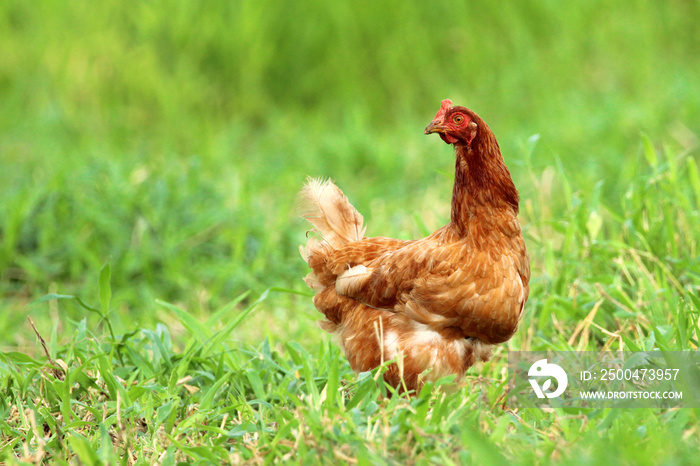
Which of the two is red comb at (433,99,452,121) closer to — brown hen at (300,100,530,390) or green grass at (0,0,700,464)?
brown hen at (300,100,530,390)

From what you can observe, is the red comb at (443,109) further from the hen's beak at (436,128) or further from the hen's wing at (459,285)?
the hen's wing at (459,285)

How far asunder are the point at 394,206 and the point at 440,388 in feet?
9.21

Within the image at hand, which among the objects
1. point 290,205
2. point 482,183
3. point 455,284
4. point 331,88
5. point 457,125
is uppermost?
point 331,88

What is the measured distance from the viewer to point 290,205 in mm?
5422

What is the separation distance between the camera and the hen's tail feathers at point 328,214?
10.7 ft

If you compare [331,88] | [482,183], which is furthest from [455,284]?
[331,88]

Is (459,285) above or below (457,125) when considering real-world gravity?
below

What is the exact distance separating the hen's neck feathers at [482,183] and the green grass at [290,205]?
612mm

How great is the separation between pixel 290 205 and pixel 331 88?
2.48 metres

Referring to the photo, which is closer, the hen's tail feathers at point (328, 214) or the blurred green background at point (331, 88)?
the hen's tail feathers at point (328, 214)

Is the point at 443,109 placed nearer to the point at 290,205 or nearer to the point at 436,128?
the point at 436,128

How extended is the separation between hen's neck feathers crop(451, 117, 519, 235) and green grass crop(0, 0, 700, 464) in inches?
24.1

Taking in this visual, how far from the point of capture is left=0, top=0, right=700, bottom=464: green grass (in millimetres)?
2461

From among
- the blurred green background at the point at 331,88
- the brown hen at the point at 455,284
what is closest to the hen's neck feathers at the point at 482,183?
the brown hen at the point at 455,284
